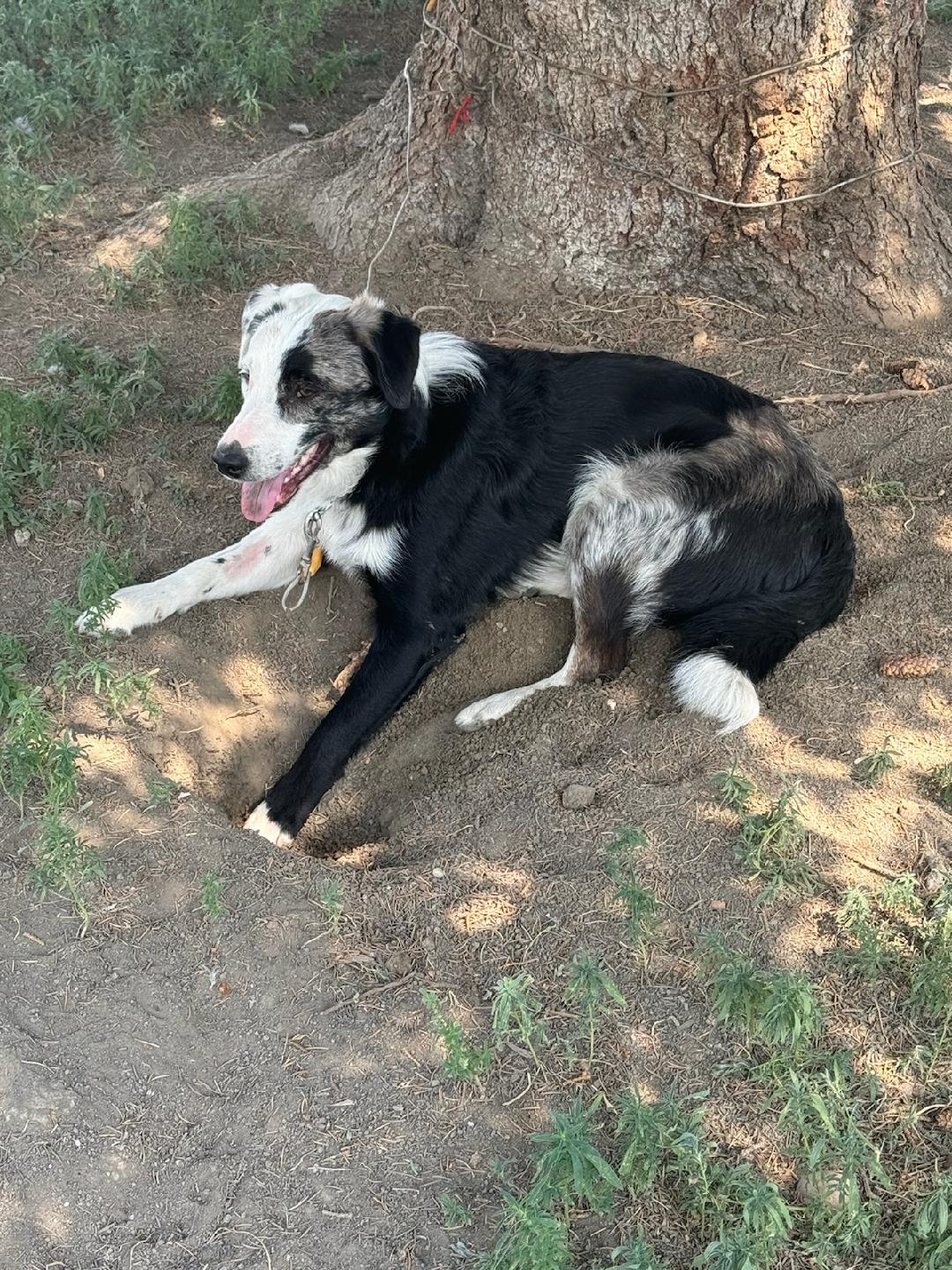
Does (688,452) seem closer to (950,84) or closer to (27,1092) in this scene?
(27,1092)

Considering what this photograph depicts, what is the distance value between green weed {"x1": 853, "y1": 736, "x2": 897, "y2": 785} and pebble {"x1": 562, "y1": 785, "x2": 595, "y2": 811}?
0.76m

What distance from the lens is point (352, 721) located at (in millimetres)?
3828

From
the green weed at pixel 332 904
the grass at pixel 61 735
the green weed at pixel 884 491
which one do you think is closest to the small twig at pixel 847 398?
the green weed at pixel 884 491

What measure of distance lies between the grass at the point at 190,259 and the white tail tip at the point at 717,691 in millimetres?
2862

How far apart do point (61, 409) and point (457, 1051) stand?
3.04m

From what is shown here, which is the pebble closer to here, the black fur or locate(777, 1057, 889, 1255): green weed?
the black fur

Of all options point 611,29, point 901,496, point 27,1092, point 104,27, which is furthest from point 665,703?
point 104,27

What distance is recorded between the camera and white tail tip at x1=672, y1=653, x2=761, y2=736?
3529mm

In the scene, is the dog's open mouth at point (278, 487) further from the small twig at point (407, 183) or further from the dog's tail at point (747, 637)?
the small twig at point (407, 183)

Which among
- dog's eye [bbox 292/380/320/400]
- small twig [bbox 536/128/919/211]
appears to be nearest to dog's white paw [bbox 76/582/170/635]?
dog's eye [bbox 292/380/320/400]

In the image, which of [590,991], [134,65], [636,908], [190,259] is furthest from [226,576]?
[134,65]

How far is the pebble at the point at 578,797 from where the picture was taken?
3.40m

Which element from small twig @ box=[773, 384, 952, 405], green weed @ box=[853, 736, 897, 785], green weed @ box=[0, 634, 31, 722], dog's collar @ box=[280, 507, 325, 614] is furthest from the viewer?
small twig @ box=[773, 384, 952, 405]

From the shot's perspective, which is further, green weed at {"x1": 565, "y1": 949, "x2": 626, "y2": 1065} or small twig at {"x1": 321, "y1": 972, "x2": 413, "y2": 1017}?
small twig at {"x1": 321, "y1": 972, "x2": 413, "y2": 1017}
